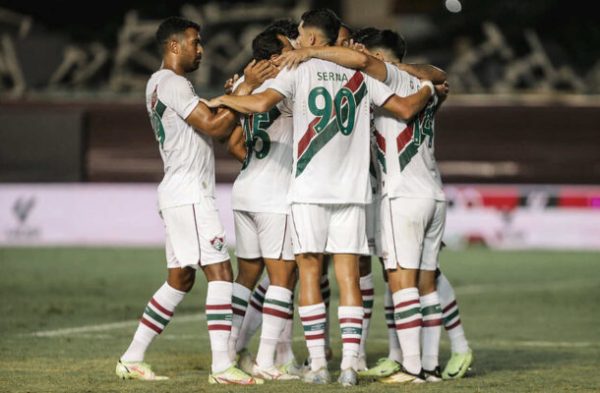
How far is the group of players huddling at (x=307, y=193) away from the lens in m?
7.57

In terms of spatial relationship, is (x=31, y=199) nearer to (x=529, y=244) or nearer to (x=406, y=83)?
(x=529, y=244)

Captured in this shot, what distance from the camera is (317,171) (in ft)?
24.8

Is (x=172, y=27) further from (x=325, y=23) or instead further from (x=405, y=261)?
(x=405, y=261)

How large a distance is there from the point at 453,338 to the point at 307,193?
152 centimetres

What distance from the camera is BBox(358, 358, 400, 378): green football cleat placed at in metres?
7.93

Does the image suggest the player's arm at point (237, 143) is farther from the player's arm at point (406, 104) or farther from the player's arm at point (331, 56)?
the player's arm at point (406, 104)

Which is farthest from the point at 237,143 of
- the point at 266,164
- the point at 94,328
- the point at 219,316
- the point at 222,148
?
the point at 222,148

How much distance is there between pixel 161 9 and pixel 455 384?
18314 millimetres

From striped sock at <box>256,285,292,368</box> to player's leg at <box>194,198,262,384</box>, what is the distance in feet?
0.70

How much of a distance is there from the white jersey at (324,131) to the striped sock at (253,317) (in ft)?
3.56

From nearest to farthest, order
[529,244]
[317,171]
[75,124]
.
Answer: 1. [317,171]
2. [529,244]
3. [75,124]

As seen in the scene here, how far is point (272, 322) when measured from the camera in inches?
309

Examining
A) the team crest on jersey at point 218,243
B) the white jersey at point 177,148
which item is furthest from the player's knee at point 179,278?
the white jersey at point 177,148

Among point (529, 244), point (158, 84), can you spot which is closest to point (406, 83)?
point (158, 84)
